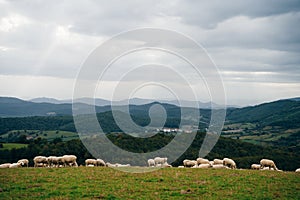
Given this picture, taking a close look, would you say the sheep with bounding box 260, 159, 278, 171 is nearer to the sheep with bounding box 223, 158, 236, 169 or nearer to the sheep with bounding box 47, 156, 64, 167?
the sheep with bounding box 223, 158, 236, 169

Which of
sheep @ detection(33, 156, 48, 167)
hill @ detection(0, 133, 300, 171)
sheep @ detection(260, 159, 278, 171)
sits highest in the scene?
sheep @ detection(33, 156, 48, 167)

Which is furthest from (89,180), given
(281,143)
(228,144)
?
(281,143)

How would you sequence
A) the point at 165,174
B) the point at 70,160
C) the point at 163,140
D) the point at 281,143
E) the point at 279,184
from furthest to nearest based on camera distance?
the point at 281,143 → the point at 163,140 → the point at 70,160 → the point at 165,174 → the point at 279,184

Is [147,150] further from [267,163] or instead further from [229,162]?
[229,162]

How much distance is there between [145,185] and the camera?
755 inches

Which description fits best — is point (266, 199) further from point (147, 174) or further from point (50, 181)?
point (50, 181)

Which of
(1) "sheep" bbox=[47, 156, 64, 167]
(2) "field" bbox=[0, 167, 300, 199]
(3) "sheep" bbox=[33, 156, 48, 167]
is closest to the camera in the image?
(2) "field" bbox=[0, 167, 300, 199]

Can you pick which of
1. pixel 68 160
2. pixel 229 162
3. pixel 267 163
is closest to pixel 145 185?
pixel 68 160

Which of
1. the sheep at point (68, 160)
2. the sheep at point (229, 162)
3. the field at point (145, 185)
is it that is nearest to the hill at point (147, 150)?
the sheep at point (68, 160)

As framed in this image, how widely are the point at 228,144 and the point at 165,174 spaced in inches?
3741

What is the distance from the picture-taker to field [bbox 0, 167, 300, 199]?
1673cm

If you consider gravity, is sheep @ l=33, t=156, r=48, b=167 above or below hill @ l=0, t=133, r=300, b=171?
above

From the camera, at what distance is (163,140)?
321ft

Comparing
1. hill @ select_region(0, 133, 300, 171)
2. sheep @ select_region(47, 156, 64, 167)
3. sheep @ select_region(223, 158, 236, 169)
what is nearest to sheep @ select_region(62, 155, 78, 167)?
sheep @ select_region(47, 156, 64, 167)
